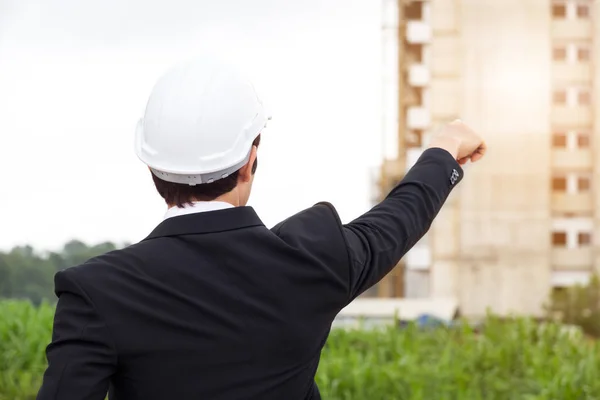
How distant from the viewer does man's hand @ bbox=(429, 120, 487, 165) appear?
153 centimetres

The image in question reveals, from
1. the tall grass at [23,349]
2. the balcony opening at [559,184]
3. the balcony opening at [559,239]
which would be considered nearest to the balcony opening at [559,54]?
the balcony opening at [559,184]

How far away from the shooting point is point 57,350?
1166 millimetres

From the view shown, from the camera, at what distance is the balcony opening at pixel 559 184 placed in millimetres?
31261

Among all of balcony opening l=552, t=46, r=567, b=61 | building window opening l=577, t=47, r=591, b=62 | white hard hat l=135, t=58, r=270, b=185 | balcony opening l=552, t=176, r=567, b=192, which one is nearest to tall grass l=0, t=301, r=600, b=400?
white hard hat l=135, t=58, r=270, b=185

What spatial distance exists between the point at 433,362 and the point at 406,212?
3664mm

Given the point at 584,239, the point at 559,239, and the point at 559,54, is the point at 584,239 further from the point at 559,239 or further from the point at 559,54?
the point at 559,54

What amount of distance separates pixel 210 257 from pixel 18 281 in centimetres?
1116

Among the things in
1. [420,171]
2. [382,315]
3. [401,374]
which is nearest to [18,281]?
[401,374]

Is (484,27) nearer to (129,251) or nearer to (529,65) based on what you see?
(529,65)

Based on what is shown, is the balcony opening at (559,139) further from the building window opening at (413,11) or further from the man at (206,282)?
the man at (206,282)

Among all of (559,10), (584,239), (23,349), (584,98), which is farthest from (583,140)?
(23,349)

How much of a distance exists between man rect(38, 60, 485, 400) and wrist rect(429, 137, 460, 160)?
0.26 metres

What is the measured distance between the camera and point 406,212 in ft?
4.60

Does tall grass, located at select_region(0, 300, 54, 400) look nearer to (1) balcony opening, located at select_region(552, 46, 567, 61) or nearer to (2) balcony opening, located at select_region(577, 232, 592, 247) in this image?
(2) balcony opening, located at select_region(577, 232, 592, 247)
